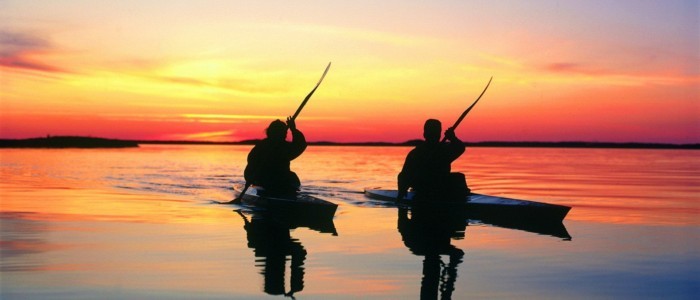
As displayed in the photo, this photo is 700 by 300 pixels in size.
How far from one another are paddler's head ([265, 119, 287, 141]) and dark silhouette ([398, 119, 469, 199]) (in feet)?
8.67

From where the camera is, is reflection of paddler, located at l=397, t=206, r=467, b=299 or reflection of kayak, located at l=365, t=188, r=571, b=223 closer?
reflection of paddler, located at l=397, t=206, r=467, b=299

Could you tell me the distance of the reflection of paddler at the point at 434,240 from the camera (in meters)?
7.77

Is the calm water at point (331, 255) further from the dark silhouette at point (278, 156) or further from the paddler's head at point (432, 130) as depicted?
the paddler's head at point (432, 130)

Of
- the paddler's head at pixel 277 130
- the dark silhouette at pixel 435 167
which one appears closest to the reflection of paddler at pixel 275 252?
the paddler's head at pixel 277 130

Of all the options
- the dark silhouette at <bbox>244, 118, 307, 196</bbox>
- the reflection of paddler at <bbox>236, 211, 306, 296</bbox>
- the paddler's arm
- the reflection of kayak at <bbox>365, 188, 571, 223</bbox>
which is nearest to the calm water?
the reflection of paddler at <bbox>236, 211, 306, 296</bbox>

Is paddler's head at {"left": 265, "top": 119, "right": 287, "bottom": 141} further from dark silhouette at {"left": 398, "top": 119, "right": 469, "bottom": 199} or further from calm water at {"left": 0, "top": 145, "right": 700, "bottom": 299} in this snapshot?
dark silhouette at {"left": 398, "top": 119, "right": 469, "bottom": 199}

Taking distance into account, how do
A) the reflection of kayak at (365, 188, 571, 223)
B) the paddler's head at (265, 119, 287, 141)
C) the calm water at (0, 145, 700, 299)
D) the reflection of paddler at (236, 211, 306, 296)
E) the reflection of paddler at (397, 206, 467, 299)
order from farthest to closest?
the paddler's head at (265, 119, 287, 141) < the reflection of kayak at (365, 188, 571, 223) < the reflection of paddler at (397, 206, 467, 299) < the reflection of paddler at (236, 211, 306, 296) < the calm water at (0, 145, 700, 299)

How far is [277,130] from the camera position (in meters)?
15.7

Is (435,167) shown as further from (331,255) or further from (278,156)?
(331,255)

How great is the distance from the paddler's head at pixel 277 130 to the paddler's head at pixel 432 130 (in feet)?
10.1

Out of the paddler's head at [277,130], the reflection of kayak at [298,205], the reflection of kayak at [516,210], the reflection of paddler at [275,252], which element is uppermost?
the paddler's head at [277,130]

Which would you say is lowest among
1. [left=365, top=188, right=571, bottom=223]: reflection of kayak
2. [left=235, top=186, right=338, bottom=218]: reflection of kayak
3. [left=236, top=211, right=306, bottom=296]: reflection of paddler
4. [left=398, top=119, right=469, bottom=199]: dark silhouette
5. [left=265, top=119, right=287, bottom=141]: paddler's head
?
[left=236, top=211, right=306, bottom=296]: reflection of paddler

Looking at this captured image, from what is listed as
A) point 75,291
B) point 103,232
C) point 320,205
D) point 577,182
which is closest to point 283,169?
point 320,205

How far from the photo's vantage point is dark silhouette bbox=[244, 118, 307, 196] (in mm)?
15734
